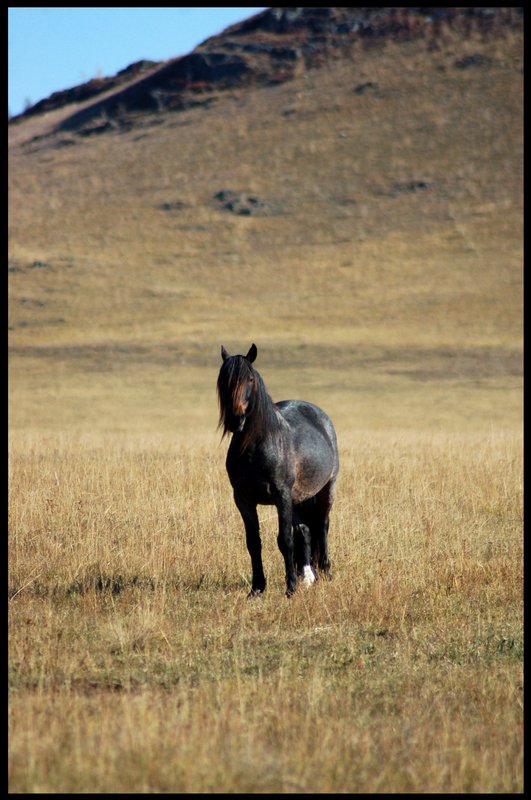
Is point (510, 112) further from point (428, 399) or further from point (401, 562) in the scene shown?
point (401, 562)

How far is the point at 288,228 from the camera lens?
75188mm

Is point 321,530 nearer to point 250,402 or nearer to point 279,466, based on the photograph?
point 279,466

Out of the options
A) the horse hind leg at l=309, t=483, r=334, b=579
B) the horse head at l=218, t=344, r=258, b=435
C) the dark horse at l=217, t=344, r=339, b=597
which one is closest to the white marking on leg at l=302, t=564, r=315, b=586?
the dark horse at l=217, t=344, r=339, b=597

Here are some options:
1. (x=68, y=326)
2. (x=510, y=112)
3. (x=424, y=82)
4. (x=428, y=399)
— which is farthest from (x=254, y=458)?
(x=424, y=82)

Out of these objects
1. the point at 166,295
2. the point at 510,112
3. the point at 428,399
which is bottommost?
the point at 428,399

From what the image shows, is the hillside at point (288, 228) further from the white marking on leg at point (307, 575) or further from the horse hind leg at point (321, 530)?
the white marking on leg at point (307, 575)

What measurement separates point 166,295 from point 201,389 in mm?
21820

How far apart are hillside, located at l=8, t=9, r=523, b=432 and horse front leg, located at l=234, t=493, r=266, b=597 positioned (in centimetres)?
1982

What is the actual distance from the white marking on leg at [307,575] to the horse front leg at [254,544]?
53cm

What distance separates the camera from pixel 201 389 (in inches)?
1406

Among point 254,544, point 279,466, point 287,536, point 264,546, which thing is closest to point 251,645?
point 254,544

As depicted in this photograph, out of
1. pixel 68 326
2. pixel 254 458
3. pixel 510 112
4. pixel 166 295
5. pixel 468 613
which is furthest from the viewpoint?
pixel 510 112

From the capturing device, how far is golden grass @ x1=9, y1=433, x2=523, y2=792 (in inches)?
176

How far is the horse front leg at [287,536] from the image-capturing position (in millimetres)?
8109
